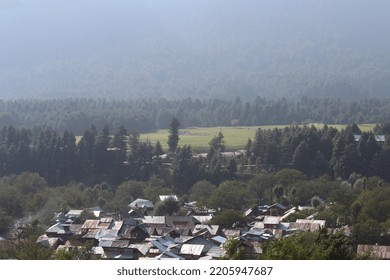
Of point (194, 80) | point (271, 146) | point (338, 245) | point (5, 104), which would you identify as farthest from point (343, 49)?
point (338, 245)

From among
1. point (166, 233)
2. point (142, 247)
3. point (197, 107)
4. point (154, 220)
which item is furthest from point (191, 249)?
point (197, 107)

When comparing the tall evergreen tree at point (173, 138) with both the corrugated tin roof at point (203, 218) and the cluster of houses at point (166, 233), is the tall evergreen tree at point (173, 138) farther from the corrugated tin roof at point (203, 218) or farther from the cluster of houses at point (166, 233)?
the corrugated tin roof at point (203, 218)

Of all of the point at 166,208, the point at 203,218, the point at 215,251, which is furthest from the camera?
the point at 166,208

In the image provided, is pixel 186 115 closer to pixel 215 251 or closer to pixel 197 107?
pixel 197 107

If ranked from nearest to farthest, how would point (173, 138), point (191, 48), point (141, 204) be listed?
point (141, 204) < point (173, 138) < point (191, 48)

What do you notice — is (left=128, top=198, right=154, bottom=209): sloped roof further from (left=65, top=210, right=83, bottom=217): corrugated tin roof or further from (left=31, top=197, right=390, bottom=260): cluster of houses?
(left=65, top=210, right=83, bottom=217): corrugated tin roof

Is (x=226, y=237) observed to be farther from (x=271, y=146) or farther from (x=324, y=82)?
(x=324, y=82)
